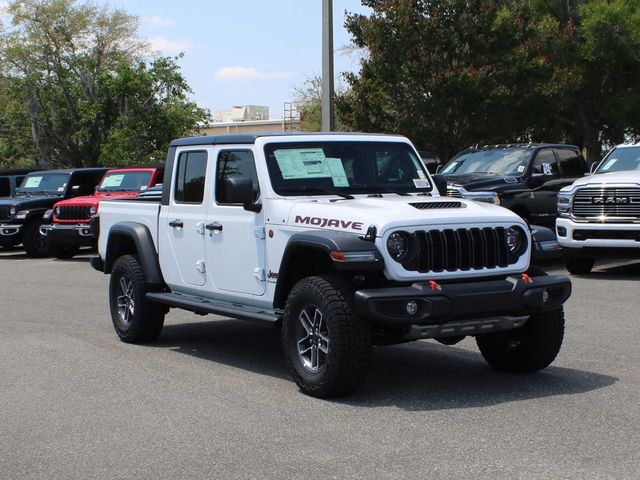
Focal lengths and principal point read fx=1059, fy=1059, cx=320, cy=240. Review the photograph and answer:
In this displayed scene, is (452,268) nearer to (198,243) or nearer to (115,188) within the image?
(198,243)

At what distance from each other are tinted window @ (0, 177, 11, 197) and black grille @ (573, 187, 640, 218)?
15310mm

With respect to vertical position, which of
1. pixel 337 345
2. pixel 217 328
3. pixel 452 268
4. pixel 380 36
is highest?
pixel 380 36

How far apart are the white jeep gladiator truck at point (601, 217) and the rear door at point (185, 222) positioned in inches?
Result: 283

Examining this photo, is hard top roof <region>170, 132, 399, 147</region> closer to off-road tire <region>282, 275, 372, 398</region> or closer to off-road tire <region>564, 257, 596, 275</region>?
off-road tire <region>282, 275, 372, 398</region>

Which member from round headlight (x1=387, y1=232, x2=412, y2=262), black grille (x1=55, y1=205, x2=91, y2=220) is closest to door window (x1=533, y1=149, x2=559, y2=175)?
black grille (x1=55, y1=205, x2=91, y2=220)

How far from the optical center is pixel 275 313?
7.91 meters

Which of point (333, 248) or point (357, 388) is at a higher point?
point (333, 248)

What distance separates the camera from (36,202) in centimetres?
2222

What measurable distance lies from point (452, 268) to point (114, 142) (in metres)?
31.4

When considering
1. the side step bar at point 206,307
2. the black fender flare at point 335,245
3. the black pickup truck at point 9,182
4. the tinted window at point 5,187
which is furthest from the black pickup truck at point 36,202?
the black fender flare at point 335,245

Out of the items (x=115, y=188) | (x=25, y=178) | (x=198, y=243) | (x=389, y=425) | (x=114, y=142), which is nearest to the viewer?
(x=389, y=425)

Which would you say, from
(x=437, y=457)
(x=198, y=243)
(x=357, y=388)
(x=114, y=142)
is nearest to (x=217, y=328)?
(x=198, y=243)

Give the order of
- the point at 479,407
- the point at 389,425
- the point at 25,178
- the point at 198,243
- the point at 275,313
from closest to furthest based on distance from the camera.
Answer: the point at 389,425
the point at 479,407
the point at 275,313
the point at 198,243
the point at 25,178

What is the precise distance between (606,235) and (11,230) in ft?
41.9
